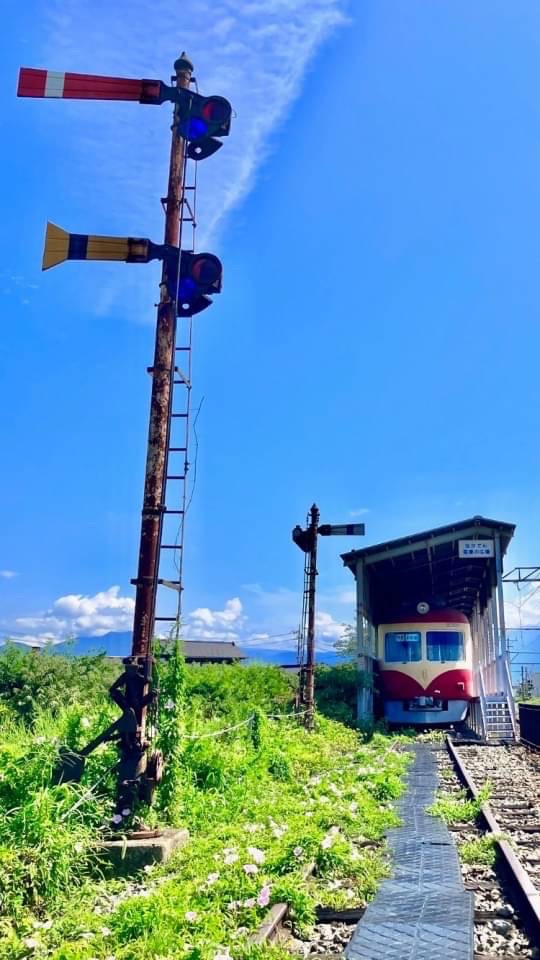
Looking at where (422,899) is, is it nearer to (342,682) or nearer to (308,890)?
(308,890)

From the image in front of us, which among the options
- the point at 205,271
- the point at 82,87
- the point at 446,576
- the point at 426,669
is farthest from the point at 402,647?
the point at 82,87

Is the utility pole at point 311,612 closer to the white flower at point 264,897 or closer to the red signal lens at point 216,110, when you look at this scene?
the red signal lens at point 216,110

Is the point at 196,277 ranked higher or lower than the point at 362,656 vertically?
higher

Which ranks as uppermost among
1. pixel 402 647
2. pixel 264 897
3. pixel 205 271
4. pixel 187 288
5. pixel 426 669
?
pixel 205 271

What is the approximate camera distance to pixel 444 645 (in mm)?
18656

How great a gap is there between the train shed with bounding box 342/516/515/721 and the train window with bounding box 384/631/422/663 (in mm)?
533

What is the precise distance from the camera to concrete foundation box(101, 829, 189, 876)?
16.7ft

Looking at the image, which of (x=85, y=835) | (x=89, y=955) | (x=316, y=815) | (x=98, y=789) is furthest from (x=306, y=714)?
(x=89, y=955)

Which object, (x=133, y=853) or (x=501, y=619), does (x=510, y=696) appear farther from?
(x=133, y=853)

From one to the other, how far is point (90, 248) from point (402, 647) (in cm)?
1492

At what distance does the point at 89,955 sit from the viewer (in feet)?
11.1

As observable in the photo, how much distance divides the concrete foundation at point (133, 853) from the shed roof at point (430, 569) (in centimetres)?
1373

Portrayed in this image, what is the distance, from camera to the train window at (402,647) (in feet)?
61.6

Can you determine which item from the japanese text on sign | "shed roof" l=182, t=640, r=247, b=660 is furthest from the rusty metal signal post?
"shed roof" l=182, t=640, r=247, b=660
